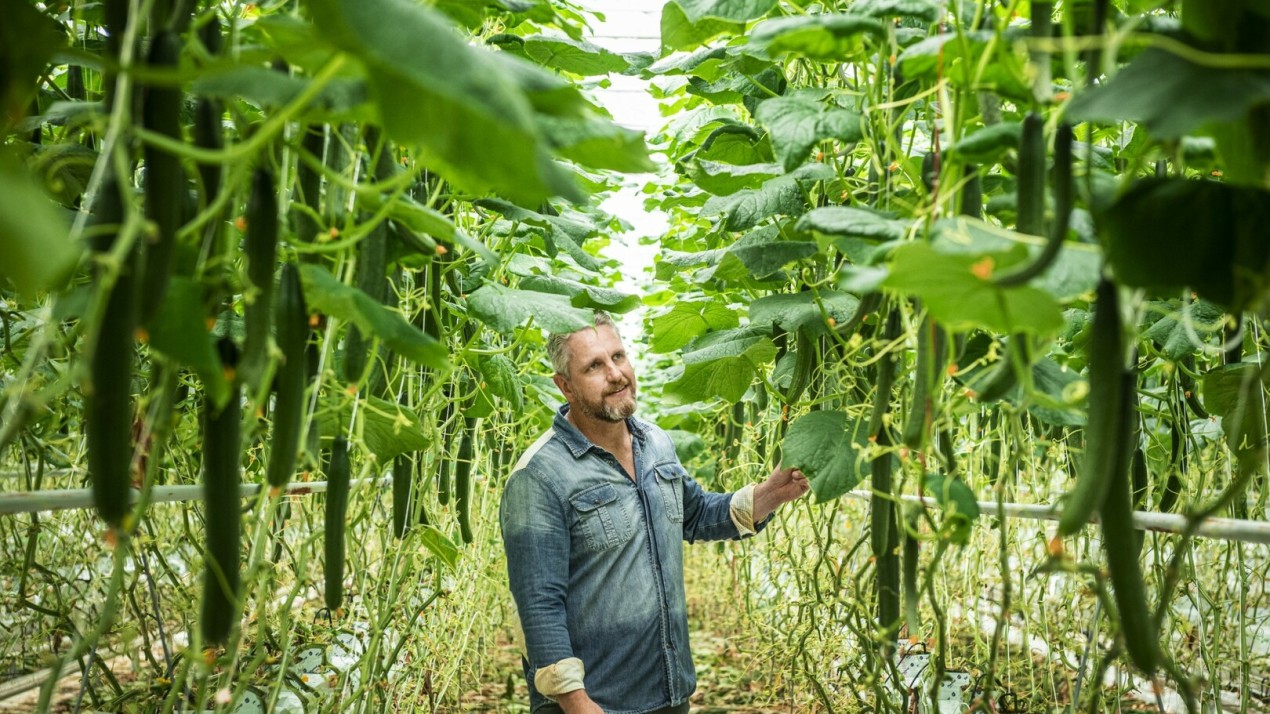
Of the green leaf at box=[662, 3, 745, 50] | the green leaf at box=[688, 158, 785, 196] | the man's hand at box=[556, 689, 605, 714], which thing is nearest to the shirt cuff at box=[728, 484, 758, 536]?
the man's hand at box=[556, 689, 605, 714]

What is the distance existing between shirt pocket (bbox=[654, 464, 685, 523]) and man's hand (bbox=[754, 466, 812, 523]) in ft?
1.10

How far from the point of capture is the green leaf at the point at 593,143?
770 mm

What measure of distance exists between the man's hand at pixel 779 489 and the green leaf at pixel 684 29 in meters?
1.10

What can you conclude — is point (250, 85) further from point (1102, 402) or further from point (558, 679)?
point (558, 679)

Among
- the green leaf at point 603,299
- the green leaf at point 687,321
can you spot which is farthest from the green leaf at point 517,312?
the green leaf at point 687,321

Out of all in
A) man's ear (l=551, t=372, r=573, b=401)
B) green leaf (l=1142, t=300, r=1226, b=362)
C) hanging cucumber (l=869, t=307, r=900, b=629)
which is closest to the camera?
hanging cucumber (l=869, t=307, r=900, b=629)

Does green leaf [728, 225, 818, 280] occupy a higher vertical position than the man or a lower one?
higher

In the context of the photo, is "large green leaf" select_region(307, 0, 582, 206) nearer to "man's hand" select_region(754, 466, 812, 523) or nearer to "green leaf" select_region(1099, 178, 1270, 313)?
"green leaf" select_region(1099, 178, 1270, 313)

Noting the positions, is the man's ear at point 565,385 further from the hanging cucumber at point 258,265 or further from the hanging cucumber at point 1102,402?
the hanging cucumber at point 1102,402

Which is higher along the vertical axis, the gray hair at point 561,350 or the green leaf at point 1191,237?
the gray hair at point 561,350

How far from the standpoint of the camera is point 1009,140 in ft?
3.02

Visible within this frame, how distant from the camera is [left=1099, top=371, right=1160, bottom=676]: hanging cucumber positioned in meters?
0.79

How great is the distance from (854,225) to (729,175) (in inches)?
31.3

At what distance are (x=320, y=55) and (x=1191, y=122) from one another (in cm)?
71
